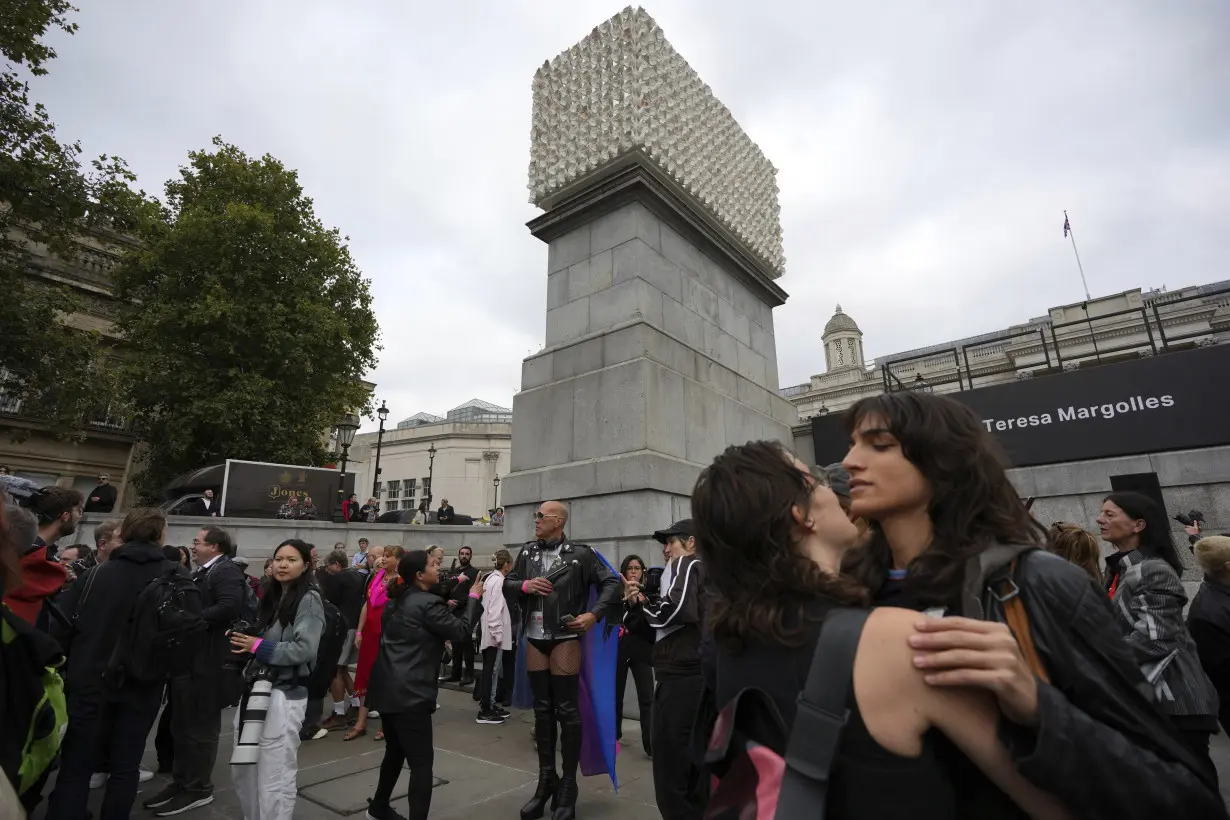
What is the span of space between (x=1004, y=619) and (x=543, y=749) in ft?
14.6

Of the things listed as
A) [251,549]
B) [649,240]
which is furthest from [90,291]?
[649,240]

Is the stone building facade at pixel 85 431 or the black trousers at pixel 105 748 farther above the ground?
the stone building facade at pixel 85 431

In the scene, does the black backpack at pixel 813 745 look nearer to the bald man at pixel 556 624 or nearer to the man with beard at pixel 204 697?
the bald man at pixel 556 624

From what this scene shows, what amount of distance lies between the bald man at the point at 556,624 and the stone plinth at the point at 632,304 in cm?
231

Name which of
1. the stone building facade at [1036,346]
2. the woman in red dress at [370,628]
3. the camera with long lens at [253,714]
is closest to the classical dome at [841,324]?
the stone building facade at [1036,346]

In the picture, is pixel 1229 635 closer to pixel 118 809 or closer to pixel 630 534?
pixel 630 534

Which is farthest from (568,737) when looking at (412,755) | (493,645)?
(493,645)

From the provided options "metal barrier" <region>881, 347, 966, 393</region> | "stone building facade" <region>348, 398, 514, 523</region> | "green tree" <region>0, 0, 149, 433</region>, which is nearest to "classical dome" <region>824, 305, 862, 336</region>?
"stone building facade" <region>348, 398, 514, 523</region>

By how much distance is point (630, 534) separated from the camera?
25.4ft

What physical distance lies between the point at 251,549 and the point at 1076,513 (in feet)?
59.6

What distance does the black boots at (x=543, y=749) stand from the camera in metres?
4.70

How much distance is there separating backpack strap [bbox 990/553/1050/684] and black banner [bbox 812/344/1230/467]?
26.0 ft

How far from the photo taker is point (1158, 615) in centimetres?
357

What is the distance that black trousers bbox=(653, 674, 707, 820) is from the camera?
144 inches
